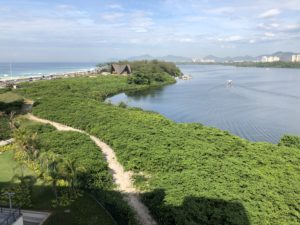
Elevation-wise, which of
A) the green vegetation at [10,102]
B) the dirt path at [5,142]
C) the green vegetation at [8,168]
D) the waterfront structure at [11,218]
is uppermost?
the green vegetation at [10,102]

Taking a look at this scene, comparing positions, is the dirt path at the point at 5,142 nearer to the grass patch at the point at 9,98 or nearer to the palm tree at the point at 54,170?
the palm tree at the point at 54,170

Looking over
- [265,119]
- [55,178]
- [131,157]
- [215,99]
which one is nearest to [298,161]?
[131,157]

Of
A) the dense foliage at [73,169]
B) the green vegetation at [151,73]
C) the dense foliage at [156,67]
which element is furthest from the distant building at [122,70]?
the dense foliage at [73,169]

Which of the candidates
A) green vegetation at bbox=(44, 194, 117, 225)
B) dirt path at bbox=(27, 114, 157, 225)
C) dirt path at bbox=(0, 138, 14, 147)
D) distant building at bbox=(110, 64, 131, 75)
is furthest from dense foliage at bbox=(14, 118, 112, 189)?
distant building at bbox=(110, 64, 131, 75)

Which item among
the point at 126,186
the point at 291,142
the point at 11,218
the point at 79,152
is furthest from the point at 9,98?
the point at 291,142

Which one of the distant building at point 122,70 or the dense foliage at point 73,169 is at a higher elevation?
the distant building at point 122,70

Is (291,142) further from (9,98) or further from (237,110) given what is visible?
(9,98)

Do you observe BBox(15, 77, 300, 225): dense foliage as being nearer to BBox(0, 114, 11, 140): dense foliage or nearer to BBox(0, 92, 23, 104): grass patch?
BBox(0, 114, 11, 140): dense foliage
